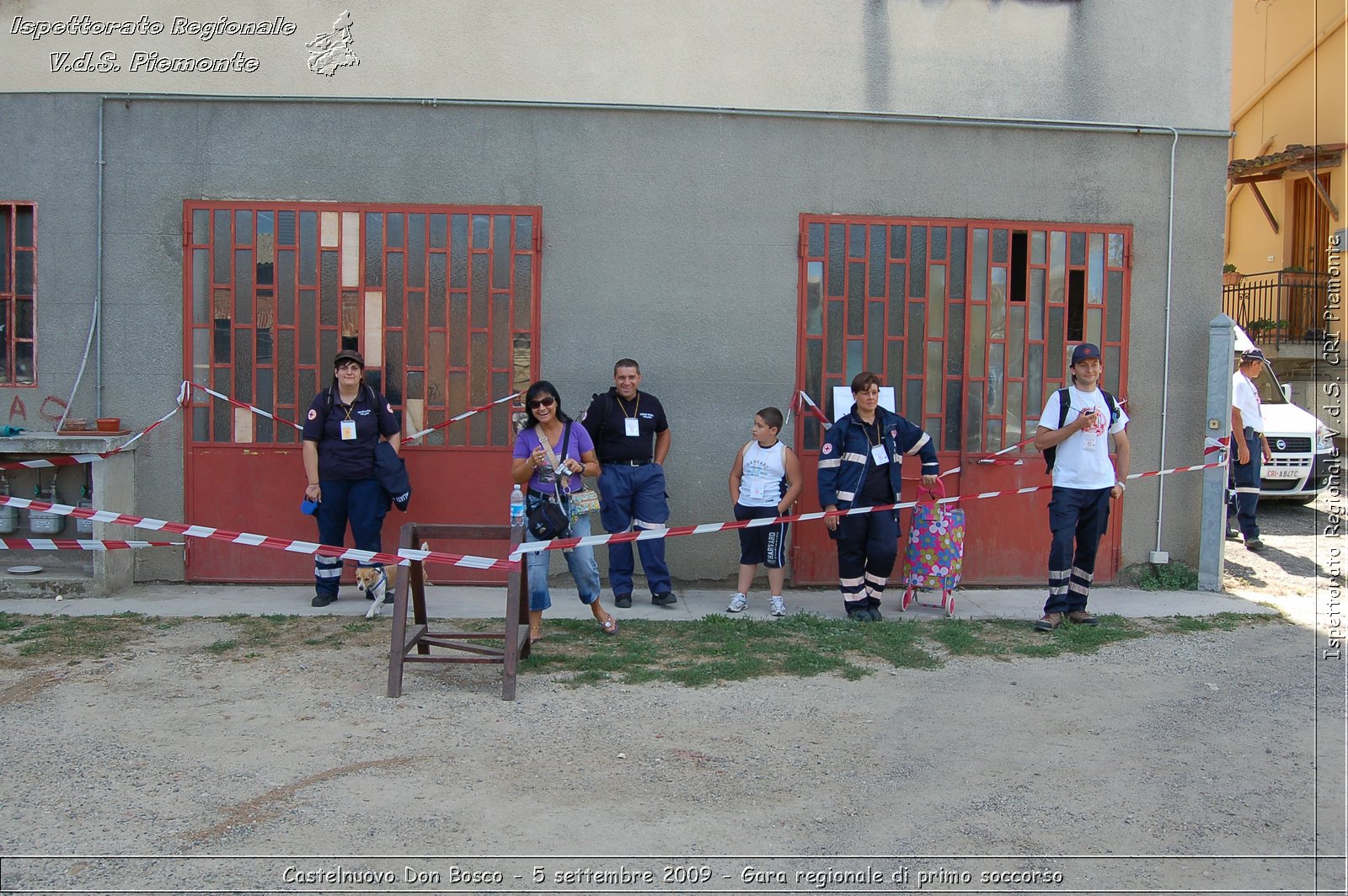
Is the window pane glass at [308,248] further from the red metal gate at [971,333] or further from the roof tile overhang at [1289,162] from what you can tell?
the roof tile overhang at [1289,162]

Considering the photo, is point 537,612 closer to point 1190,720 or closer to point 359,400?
point 359,400

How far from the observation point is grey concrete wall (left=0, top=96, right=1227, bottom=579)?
8406mm

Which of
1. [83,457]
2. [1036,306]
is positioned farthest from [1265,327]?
[83,457]

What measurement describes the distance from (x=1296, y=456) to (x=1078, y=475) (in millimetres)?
6895

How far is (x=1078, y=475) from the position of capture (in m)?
7.51

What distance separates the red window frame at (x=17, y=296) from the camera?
8.44 m

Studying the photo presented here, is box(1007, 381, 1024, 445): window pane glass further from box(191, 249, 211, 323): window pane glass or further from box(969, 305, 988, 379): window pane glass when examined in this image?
box(191, 249, 211, 323): window pane glass

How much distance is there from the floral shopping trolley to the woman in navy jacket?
1.15 feet

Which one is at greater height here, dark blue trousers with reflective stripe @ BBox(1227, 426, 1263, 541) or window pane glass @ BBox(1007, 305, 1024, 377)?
window pane glass @ BBox(1007, 305, 1024, 377)

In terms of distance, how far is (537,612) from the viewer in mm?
6770

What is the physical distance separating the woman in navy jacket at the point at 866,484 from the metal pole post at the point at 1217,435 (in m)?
2.76

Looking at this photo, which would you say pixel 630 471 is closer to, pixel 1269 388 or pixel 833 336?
pixel 833 336

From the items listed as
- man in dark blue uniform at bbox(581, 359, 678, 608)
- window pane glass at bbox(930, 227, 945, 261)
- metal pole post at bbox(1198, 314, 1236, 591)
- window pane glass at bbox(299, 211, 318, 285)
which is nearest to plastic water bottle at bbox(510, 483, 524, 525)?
man in dark blue uniform at bbox(581, 359, 678, 608)

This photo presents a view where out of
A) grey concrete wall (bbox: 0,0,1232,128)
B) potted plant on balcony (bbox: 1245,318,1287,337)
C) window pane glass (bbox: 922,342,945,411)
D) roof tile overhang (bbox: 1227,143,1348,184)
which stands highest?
roof tile overhang (bbox: 1227,143,1348,184)
